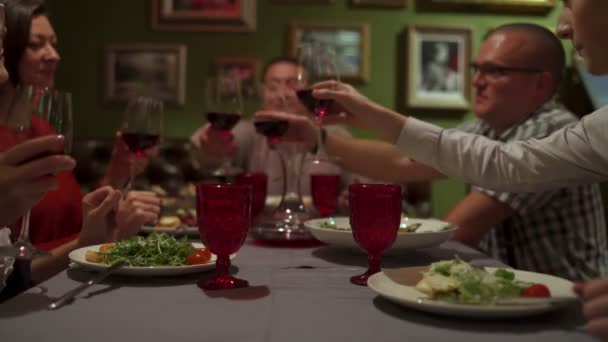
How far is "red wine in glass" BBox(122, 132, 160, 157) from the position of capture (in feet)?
5.24

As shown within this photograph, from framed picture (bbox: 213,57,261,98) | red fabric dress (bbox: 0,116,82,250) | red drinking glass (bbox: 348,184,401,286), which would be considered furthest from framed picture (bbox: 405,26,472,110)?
red drinking glass (bbox: 348,184,401,286)

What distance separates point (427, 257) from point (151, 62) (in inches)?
111

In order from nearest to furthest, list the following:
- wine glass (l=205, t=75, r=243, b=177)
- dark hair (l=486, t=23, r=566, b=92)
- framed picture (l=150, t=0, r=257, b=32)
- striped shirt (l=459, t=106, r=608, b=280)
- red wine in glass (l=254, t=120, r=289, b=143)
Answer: red wine in glass (l=254, t=120, r=289, b=143) < wine glass (l=205, t=75, r=243, b=177) < striped shirt (l=459, t=106, r=608, b=280) < dark hair (l=486, t=23, r=566, b=92) < framed picture (l=150, t=0, r=257, b=32)

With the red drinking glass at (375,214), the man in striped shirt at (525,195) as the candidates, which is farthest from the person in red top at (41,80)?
the red drinking glass at (375,214)

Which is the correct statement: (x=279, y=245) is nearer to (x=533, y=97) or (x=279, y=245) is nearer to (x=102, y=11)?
(x=533, y=97)

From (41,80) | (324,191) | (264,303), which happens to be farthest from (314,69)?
(41,80)

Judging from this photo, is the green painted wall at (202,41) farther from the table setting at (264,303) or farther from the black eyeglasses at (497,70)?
the table setting at (264,303)

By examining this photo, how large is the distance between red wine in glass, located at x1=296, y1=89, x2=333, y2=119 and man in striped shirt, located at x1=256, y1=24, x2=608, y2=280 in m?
0.12

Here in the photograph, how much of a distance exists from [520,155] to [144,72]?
2.77 metres

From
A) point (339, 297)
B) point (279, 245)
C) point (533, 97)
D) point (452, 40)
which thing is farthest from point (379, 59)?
point (339, 297)

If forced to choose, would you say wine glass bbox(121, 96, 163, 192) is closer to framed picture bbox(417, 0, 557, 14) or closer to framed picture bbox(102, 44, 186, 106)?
framed picture bbox(102, 44, 186, 106)

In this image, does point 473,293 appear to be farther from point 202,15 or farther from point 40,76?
point 202,15

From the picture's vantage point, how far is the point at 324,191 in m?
1.59

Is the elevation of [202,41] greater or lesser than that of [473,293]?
greater
